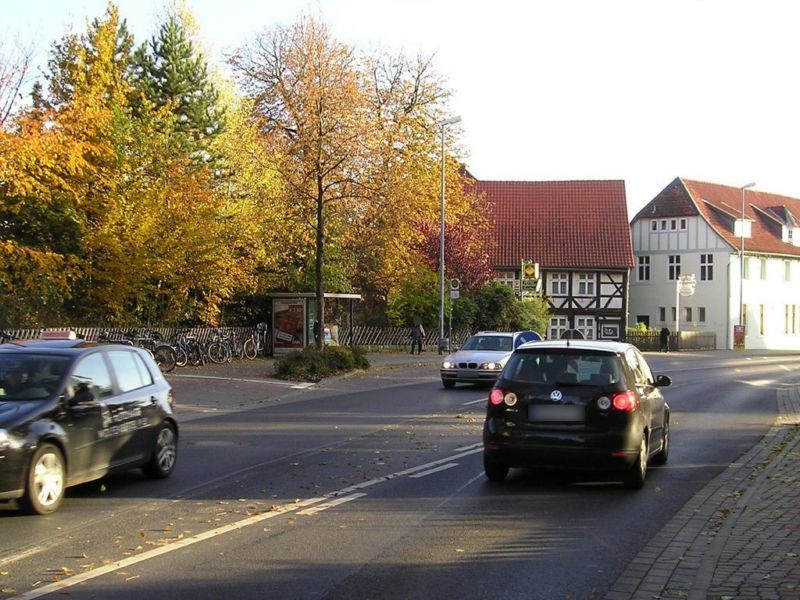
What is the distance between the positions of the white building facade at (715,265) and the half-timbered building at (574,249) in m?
5.20

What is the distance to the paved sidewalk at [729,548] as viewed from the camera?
609 cm

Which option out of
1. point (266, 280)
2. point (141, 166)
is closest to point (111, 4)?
point (141, 166)

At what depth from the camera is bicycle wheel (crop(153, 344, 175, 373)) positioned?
89.4ft

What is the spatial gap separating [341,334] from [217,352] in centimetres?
1180

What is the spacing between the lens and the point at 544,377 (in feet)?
33.9

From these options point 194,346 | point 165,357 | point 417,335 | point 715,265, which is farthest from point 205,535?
point 715,265

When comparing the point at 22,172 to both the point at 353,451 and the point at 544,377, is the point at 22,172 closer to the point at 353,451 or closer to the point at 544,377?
the point at 353,451

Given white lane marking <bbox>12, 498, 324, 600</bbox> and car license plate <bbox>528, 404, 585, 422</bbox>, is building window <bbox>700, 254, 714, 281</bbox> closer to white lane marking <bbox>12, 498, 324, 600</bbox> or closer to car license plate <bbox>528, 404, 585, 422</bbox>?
car license plate <bbox>528, 404, 585, 422</bbox>

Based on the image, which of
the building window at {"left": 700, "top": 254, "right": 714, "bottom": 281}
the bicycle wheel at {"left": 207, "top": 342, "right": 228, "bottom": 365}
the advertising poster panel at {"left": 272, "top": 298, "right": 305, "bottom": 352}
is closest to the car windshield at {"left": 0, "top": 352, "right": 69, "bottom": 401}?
the bicycle wheel at {"left": 207, "top": 342, "right": 228, "bottom": 365}

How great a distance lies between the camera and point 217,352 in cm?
3166

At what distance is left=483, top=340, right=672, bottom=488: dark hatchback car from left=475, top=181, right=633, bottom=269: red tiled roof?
5333 centimetres

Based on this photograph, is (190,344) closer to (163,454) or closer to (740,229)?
(163,454)

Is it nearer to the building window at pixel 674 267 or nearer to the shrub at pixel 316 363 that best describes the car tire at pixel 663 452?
the shrub at pixel 316 363

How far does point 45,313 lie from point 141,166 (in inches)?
238
